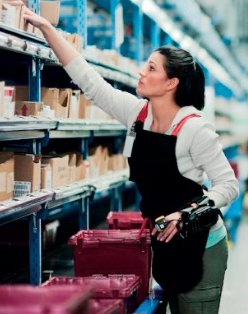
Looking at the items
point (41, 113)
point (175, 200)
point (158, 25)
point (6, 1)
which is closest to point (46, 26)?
point (6, 1)

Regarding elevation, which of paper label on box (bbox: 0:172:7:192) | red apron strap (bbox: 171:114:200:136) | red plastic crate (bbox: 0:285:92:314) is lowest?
red plastic crate (bbox: 0:285:92:314)

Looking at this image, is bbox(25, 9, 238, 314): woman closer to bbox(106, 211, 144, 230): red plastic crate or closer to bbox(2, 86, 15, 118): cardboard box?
bbox(2, 86, 15, 118): cardboard box

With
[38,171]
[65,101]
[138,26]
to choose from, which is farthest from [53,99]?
[138,26]

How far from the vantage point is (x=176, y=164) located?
2.74m

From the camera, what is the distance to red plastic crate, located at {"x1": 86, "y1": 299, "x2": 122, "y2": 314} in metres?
2.27

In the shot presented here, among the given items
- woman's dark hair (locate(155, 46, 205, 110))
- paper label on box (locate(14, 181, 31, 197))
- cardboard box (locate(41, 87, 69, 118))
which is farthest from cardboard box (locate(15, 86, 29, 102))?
woman's dark hair (locate(155, 46, 205, 110))

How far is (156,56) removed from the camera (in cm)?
289

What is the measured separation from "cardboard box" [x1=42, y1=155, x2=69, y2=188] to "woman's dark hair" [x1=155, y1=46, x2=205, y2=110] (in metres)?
1.27

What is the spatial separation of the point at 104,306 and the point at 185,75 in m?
1.14

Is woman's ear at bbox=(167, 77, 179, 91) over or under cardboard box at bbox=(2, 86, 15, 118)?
over

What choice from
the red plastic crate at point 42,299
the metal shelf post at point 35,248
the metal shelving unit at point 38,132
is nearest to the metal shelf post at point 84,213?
the metal shelving unit at point 38,132

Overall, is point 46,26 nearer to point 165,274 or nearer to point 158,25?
point 165,274

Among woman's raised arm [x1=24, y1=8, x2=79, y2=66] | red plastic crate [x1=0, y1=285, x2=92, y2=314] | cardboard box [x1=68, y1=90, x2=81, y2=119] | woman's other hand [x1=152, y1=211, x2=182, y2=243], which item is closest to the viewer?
red plastic crate [x1=0, y1=285, x2=92, y2=314]

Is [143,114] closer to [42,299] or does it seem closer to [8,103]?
[8,103]
